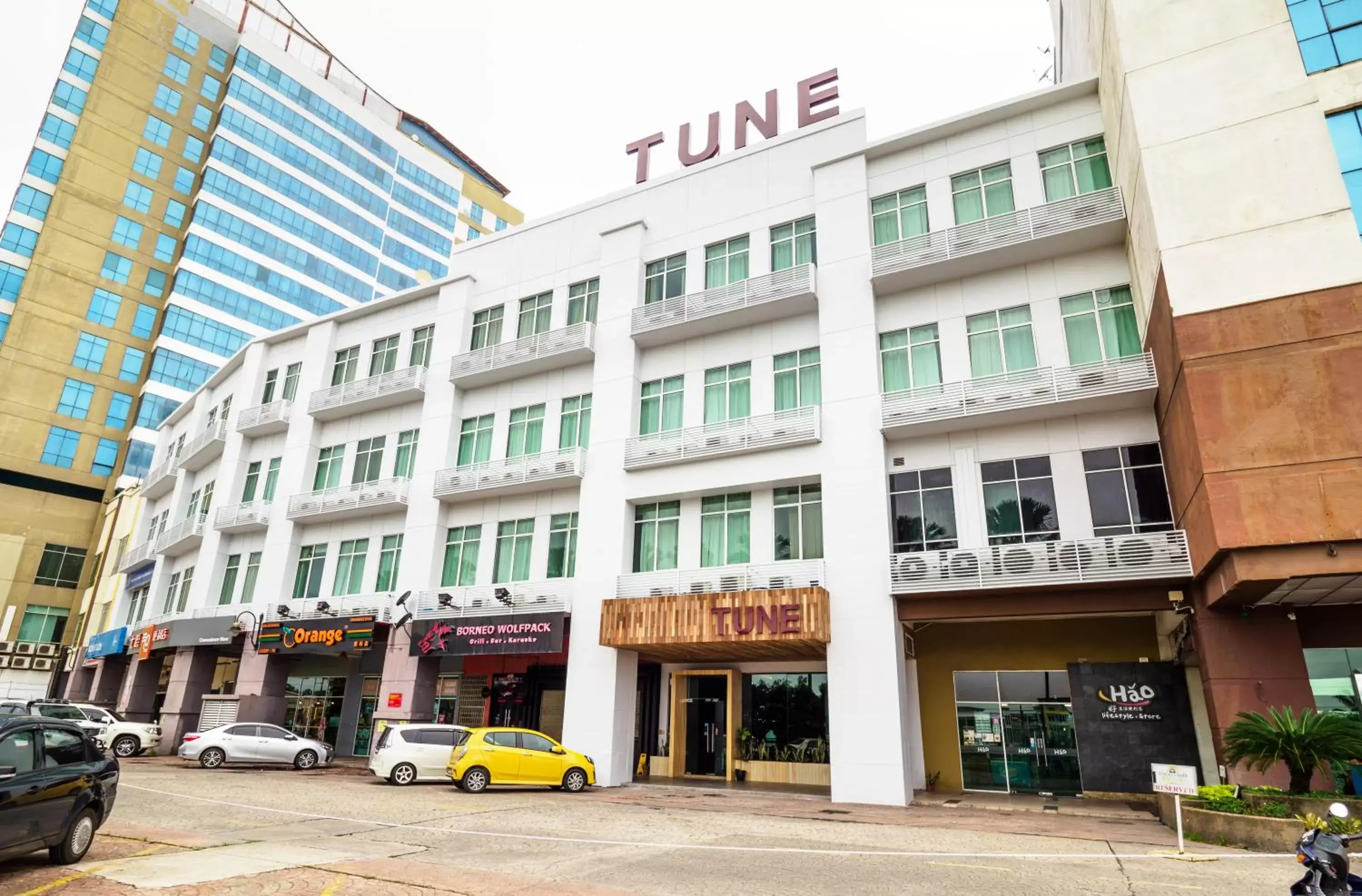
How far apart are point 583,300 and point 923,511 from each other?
15.6m

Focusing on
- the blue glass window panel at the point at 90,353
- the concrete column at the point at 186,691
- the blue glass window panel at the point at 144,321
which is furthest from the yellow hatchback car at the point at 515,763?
the blue glass window panel at the point at 144,321

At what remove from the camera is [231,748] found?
2528cm

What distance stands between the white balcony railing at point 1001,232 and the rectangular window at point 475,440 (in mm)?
16046

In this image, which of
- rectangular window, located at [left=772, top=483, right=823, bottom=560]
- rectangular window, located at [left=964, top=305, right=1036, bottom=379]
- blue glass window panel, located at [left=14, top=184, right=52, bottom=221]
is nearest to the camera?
rectangular window, located at [left=964, top=305, right=1036, bottom=379]

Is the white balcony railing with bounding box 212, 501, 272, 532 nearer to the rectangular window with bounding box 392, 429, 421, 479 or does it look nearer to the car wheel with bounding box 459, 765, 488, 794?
the rectangular window with bounding box 392, 429, 421, 479

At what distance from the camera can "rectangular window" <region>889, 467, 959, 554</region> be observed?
853 inches

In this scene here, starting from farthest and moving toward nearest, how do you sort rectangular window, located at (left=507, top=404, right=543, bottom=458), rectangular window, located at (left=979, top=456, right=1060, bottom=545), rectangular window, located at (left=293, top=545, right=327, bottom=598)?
rectangular window, located at (left=293, top=545, right=327, bottom=598)
rectangular window, located at (left=507, top=404, right=543, bottom=458)
rectangular window, located at (left=979, top=456, right=1060, bottom=545)

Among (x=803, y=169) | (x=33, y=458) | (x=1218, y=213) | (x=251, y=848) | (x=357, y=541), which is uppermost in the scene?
(x=803, y=169)

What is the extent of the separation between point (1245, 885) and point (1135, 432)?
515 inches

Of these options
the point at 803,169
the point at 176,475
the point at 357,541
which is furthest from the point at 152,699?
the point at 803,169

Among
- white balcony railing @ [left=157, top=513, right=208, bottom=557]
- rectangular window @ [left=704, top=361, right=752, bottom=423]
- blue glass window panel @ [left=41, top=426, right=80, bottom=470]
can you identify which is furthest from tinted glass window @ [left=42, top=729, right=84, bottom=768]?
blue glass window panel @ [left=41, top=426, right=80, bottom=470]

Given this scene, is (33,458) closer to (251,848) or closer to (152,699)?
(152,699)

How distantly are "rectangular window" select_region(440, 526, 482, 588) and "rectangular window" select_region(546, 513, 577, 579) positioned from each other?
11.0 feet

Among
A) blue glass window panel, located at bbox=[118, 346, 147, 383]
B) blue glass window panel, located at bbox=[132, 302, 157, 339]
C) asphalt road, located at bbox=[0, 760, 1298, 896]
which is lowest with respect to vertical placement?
asphalt road, located at bbox=[0, 760, 1298, 896]
